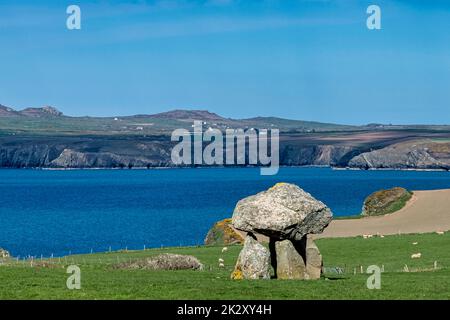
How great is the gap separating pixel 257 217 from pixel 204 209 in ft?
370

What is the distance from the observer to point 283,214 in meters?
38.4

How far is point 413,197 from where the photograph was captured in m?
101

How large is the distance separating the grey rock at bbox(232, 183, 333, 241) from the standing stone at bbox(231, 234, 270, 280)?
2.38 feet

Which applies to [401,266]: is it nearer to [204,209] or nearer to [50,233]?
[50,233]

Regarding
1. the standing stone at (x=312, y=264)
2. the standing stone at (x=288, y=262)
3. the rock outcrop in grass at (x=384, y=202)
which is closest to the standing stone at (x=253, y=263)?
the standing stone at (x=288, y=262)

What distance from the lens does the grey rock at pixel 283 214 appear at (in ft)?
126

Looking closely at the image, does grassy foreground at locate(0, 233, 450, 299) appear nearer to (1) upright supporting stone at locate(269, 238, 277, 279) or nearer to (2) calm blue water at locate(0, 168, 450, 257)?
(1) upright supporting stone at locate(269, 238, 277, 279)

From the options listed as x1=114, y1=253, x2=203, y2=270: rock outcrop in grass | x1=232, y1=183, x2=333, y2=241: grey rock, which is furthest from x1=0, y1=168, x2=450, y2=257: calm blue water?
x1=232, y1=183, x2=333, y2=241: grey rock

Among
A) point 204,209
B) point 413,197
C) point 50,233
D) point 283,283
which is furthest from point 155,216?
point 283,283

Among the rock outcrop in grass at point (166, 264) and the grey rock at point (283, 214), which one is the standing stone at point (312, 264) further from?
the rock outcrop in grass at point (166, 264)

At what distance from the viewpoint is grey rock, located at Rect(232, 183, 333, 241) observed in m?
38.4

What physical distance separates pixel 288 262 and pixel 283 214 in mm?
2156

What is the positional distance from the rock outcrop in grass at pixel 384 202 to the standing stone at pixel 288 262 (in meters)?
54.4

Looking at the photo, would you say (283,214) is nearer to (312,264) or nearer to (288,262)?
(288,262)
